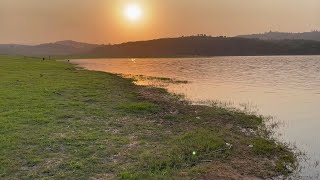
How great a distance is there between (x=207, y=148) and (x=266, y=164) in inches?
94.2

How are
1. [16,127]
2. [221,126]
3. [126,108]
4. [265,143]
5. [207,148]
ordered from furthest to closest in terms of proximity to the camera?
1. [126,108]
2. [221,126]
3. [16,127]
4. [265,143]
5. [207,148]

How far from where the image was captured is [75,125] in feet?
59.9

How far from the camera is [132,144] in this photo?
49.8 feet

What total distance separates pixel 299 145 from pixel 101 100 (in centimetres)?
1539

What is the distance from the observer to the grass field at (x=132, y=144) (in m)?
12.2

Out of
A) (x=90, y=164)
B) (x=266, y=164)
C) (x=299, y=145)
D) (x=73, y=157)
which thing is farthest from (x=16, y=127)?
(x=299, y=145)

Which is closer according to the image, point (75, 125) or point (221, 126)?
point (75, 125)

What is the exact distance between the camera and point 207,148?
1469cm

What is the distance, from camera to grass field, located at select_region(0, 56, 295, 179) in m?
12.2

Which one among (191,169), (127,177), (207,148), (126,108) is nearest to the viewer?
(127,177)

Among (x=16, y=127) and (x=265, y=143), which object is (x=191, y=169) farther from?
(x=16, y=127)

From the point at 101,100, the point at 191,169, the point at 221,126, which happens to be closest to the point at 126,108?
the point at 101,100

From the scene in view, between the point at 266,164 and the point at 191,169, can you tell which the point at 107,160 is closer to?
the point at 191,169

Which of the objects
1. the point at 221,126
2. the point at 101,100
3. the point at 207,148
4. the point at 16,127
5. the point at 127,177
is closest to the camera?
the point at 127,177
